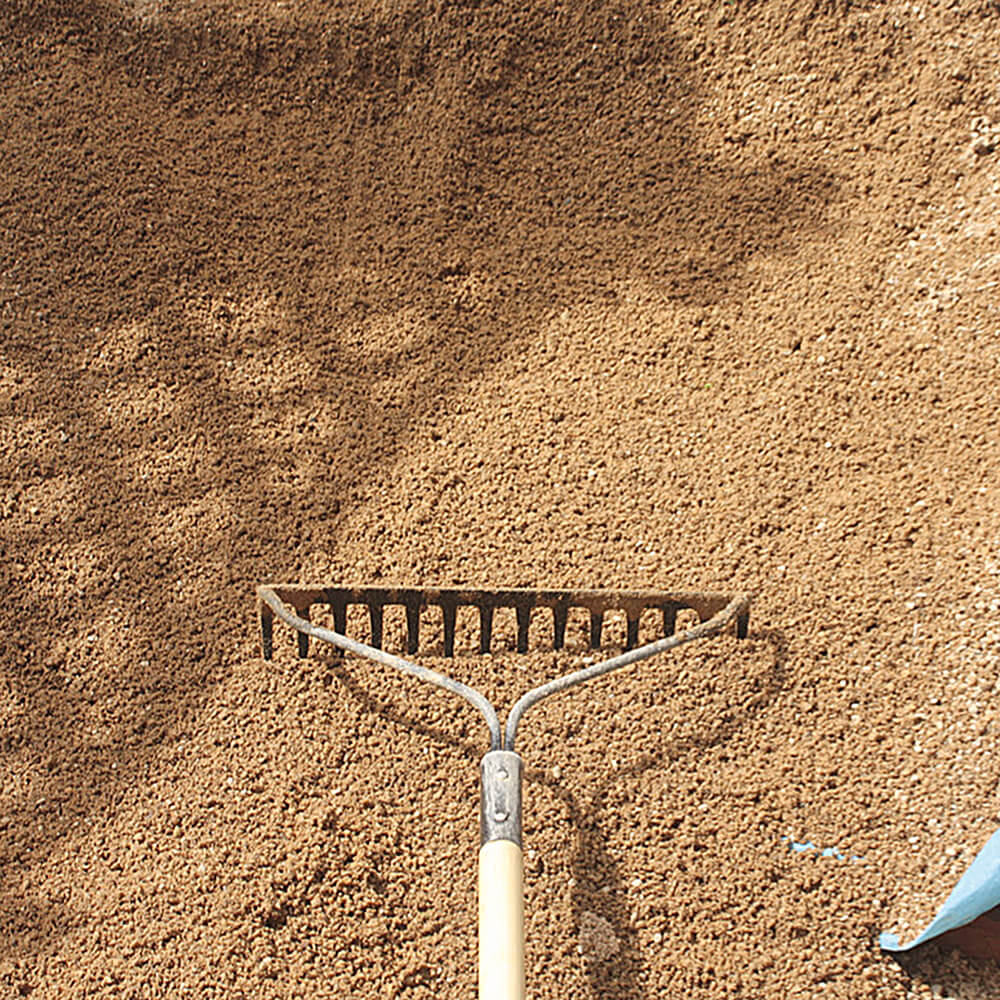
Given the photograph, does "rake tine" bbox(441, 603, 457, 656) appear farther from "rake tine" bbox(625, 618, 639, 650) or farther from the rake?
"rake tine" bbox(625, 618, 639, 650)

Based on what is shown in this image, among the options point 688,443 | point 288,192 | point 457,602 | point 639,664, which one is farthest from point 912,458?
point 288,192

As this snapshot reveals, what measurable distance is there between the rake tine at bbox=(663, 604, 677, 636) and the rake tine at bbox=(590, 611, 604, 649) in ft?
0.36

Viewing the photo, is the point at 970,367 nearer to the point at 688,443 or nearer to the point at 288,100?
the point at 688,443

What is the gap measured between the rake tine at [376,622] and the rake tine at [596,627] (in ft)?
1.20

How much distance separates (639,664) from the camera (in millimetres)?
1932

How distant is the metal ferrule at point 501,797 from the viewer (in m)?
Result: 1.46

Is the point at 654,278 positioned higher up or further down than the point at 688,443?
higher up

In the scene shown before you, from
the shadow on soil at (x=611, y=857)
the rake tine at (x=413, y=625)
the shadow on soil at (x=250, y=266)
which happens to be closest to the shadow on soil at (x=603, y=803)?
the shadow on soil at (x=611, y=857)

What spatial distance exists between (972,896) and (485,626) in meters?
0.84

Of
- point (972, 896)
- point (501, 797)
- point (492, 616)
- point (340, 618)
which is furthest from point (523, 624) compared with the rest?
point (972, 896)

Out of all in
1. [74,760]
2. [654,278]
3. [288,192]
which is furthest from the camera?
[288,192]

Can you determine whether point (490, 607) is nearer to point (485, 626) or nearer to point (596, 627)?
point (485, 626)

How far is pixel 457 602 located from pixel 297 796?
0.42m

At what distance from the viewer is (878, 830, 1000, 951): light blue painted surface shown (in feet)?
4.89
